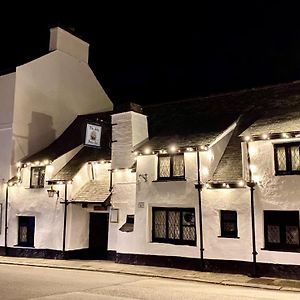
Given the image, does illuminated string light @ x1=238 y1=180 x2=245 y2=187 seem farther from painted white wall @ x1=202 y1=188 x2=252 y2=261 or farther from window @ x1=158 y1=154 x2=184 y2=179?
window @ x1=158 y1=154 x2=184 y2=179

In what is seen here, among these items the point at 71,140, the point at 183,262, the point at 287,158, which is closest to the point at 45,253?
the point at 71,140

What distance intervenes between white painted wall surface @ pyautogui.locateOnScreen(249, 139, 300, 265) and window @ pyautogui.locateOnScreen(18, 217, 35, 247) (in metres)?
11.8

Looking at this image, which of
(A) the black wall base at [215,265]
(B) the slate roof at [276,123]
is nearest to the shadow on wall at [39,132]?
(A) the black wall base at [215,265]

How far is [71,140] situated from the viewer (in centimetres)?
2312

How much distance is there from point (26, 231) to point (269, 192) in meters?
12.8

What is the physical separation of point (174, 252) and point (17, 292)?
23.6 ft

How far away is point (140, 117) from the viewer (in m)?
19.2

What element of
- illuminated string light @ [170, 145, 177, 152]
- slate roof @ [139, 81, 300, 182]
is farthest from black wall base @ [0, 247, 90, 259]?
illuminated string light @ [170, 145, 177, 152]

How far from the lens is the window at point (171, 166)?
16828 millimetres

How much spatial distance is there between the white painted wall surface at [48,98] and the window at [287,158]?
14.1m

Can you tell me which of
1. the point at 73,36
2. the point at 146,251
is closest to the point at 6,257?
the point at 146,251

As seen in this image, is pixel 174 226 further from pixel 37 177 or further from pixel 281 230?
pixel 37 177

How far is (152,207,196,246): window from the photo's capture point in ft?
53.4

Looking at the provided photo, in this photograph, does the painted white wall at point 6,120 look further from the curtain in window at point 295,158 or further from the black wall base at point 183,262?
the curtain in window at point 295,158
